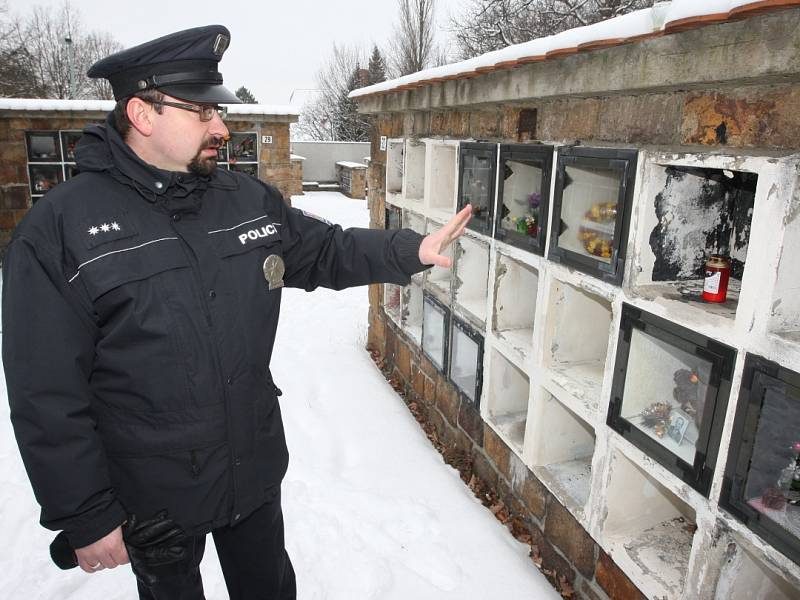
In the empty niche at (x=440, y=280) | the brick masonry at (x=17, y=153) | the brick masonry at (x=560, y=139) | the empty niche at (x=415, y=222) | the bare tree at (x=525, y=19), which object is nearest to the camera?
the brick masonry at (x=560, y=139)

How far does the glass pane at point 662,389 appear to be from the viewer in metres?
1.82

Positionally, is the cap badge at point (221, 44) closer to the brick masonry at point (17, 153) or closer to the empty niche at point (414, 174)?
the empty niche at point (414, 174)

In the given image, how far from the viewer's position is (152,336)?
4.77ft

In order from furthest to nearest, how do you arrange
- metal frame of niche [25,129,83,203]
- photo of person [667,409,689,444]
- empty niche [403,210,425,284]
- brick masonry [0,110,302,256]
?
metal frame of niche [25,129,83,203] < brick masonry [0,110,302,256] < empty niche [403,210,425,284] < photo of person [667,409,689,444]

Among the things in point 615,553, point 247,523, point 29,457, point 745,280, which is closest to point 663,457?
point 615,553

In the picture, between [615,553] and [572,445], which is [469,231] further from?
[615,553]

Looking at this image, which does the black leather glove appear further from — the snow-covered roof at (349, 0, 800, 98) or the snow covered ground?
the snow-covered roof at (349, 0, 800, 98)

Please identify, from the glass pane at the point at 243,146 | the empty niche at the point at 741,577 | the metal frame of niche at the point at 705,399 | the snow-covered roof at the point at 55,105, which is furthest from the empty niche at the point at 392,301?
the glass pane at the point at 243,146

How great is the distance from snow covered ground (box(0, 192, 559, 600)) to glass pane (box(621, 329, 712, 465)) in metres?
0.91

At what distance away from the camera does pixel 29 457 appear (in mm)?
1354

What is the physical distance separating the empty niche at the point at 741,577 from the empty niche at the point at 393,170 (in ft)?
10.2

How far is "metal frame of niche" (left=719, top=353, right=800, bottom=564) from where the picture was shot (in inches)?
54.0

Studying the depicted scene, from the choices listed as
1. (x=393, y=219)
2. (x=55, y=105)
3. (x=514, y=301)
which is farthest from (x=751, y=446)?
(x=55, y=105)

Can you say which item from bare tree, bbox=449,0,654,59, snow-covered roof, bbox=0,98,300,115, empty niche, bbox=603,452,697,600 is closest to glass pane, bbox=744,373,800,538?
empty niche, bbox=603,452,697,600
